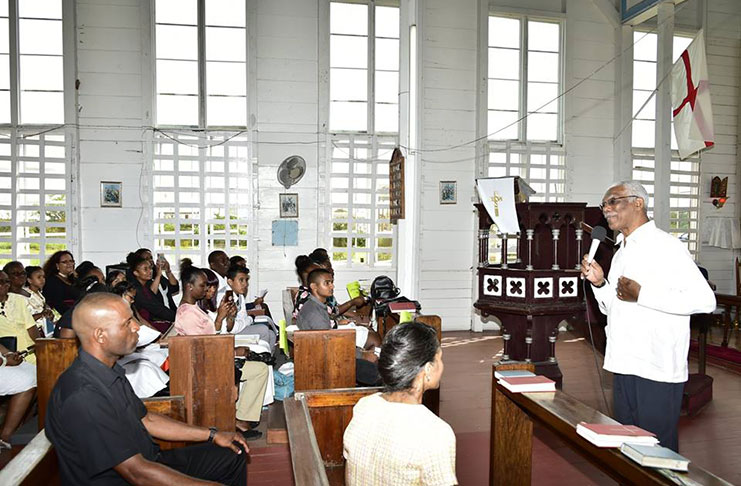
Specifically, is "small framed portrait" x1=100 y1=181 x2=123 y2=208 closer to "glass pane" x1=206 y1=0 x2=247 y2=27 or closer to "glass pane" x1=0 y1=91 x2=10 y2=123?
"glass pane" x1=0 y1=91 x2=10 y2=123

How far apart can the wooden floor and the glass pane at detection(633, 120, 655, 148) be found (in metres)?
4.09

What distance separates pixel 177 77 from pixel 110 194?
1907 millimetres

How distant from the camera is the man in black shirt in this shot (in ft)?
6.22

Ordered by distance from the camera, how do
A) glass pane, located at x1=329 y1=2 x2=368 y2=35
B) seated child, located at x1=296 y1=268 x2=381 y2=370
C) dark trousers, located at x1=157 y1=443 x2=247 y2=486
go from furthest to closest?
glass pane, located at x1=329 y1=2 x2=368 y2=35 < seated child, located at x1=296 y1=268 x2=381 y2=370 < dark trousers, located at x1=157 y1=443 x2=247 y2=486

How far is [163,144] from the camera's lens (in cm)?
772

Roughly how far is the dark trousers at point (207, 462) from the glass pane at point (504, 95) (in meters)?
7.18

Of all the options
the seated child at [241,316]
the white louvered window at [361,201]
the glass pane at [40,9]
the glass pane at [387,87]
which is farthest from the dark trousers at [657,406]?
the glass pane at [40,9]

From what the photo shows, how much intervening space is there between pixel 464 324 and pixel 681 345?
5851mm

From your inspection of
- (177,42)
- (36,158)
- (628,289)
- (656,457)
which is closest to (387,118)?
(177,42)

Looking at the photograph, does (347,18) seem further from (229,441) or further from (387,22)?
(229,441)

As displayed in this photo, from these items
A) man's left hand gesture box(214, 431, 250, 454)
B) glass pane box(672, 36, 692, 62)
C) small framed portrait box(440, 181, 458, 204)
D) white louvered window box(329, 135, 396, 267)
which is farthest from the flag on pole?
glass pane box(672, 36, 692, 62)

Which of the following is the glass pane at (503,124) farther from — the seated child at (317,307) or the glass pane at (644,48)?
the seated child at (317,307)

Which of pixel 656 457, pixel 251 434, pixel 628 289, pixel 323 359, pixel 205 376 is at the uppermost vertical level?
pixel 628 289

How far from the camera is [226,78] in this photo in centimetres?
791
